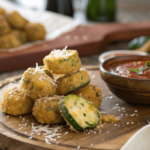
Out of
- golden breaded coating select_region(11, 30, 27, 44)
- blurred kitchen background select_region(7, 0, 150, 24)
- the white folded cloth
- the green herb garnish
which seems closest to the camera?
the white folded cloth

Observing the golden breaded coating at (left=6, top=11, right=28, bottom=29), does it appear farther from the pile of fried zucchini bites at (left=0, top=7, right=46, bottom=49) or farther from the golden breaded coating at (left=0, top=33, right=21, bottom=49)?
the golden breaded coating at (left=0, top=33, right=21, bottom=49)

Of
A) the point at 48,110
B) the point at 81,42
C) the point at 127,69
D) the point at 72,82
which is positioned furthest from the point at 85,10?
the point at 48,110

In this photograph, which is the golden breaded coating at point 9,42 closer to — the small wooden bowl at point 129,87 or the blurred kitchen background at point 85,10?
the blurred kitchen background at point 85,10

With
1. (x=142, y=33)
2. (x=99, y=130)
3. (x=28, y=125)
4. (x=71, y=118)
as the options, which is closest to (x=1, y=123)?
(x=28, y=125)

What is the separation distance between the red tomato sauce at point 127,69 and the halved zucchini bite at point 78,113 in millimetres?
385

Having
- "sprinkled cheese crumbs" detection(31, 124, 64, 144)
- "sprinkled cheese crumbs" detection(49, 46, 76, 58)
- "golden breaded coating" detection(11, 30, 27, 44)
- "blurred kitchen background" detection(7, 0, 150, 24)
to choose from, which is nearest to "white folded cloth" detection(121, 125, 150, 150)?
"sprinkled cheese crumbs" detection(31, 124, 64, 144)

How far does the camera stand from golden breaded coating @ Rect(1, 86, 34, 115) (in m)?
1.64

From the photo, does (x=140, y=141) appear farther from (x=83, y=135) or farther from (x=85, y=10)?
(x=85, y=10)

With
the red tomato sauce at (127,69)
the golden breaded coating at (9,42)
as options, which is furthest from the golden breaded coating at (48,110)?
the golden breaded coating at (9,42)

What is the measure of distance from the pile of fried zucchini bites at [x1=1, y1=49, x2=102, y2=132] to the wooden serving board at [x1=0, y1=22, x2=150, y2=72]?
4.90ft

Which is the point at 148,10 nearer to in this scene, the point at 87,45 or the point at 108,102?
the point at 87,45

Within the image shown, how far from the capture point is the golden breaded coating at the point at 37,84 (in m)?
1.54

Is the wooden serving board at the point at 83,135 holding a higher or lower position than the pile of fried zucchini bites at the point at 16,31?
lower

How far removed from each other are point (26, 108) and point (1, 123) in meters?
0.18
